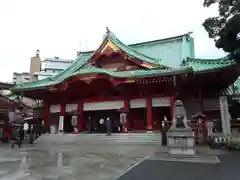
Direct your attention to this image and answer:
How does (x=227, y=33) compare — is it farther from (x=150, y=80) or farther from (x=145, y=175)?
(x=145, y=175)

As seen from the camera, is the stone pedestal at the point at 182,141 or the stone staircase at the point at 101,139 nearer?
the stone pedestal at the point at 182,141

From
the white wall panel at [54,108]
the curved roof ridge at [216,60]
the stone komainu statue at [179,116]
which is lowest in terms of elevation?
the stone komainu statue at [179,116]

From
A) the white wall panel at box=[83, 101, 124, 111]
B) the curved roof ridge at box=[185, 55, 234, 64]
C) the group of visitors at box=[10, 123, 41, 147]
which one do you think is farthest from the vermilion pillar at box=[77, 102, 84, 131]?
the curved roof ridge at box=[185, 55, 234, 64]

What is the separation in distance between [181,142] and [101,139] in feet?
30.4

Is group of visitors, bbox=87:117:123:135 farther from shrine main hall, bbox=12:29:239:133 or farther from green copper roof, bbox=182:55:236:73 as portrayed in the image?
green copper roof, bbox=182:55:236:73

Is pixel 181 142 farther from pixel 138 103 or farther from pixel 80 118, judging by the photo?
pixel 80 118

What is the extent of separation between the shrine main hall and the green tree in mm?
3415

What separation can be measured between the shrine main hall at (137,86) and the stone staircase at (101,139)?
59.0 inches

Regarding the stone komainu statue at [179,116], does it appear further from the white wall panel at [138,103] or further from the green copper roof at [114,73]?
the white wall panel at [138,103]

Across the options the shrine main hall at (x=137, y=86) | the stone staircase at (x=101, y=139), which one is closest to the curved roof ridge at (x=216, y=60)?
the shrine main hall at (x=137, y=86)

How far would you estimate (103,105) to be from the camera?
22422mm

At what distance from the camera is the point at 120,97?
2169cm

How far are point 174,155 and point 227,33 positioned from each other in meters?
7.05

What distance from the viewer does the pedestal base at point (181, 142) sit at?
1045 centimetres
